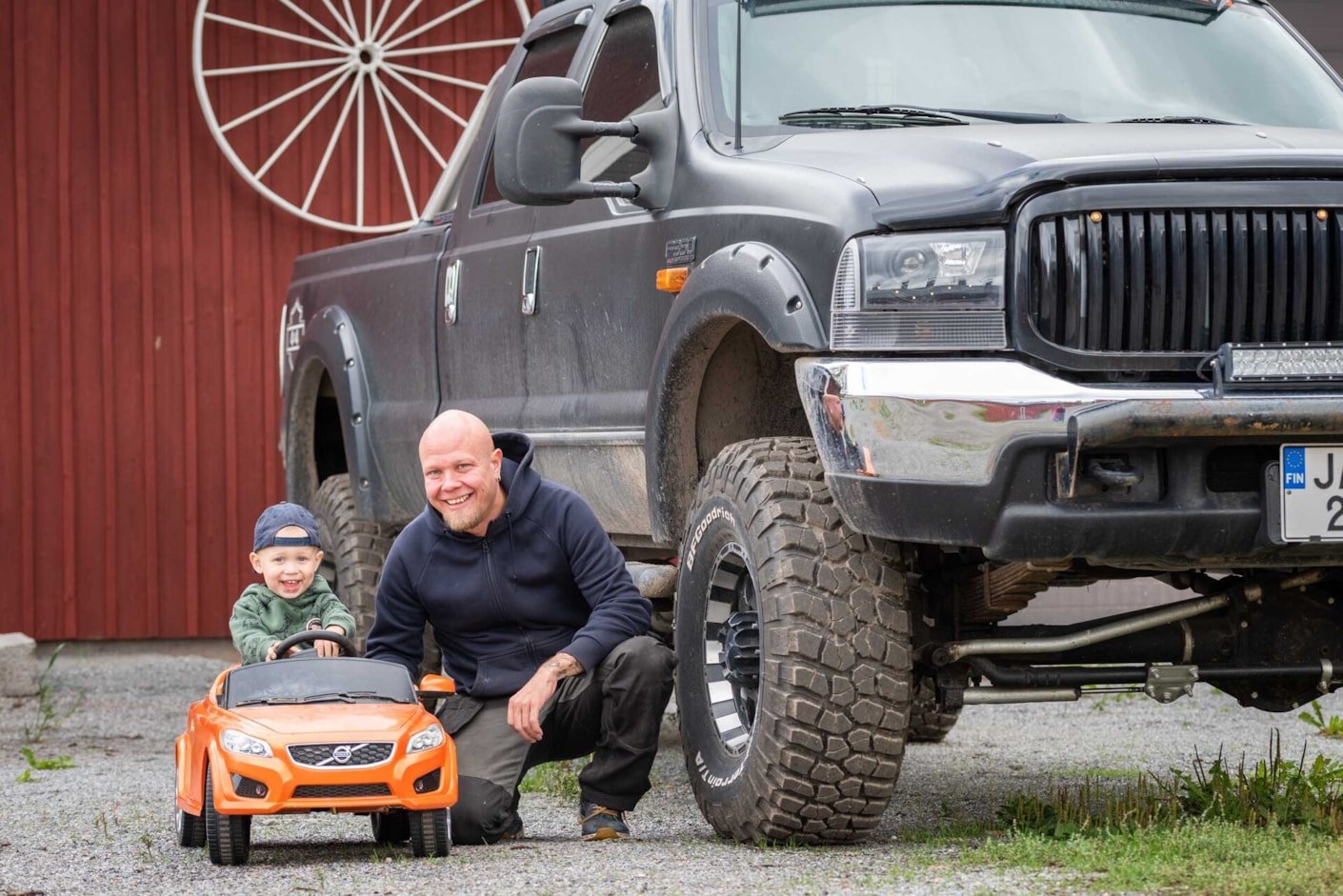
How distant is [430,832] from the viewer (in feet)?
15.2

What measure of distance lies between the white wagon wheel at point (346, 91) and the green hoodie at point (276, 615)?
16.2ft

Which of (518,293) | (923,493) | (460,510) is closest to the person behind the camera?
(923,493)

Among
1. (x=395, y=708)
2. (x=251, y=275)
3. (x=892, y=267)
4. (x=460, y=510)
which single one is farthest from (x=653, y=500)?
(x=251, y=275)

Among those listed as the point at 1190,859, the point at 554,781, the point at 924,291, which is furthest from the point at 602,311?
the point at 1190,859

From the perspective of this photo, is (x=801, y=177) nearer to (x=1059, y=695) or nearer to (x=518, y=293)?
(x=1059, y=695)

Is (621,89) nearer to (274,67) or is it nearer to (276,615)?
(276,615)

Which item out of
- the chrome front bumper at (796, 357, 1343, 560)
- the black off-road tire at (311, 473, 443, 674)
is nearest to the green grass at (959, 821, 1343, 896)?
the chrome front bumper at (796, 357, 1343, 560)

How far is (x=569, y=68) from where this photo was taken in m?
6.16

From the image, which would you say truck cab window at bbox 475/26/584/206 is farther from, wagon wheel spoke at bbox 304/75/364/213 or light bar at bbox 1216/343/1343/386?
wagon wheel spoke at bbox 304/75/364/213

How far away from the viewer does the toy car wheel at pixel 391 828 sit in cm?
495

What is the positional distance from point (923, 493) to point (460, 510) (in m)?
1.42

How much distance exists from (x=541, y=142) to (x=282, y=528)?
127 centimetres

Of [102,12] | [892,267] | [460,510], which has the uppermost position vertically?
[102,12]

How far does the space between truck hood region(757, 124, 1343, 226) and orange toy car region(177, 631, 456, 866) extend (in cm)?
155
